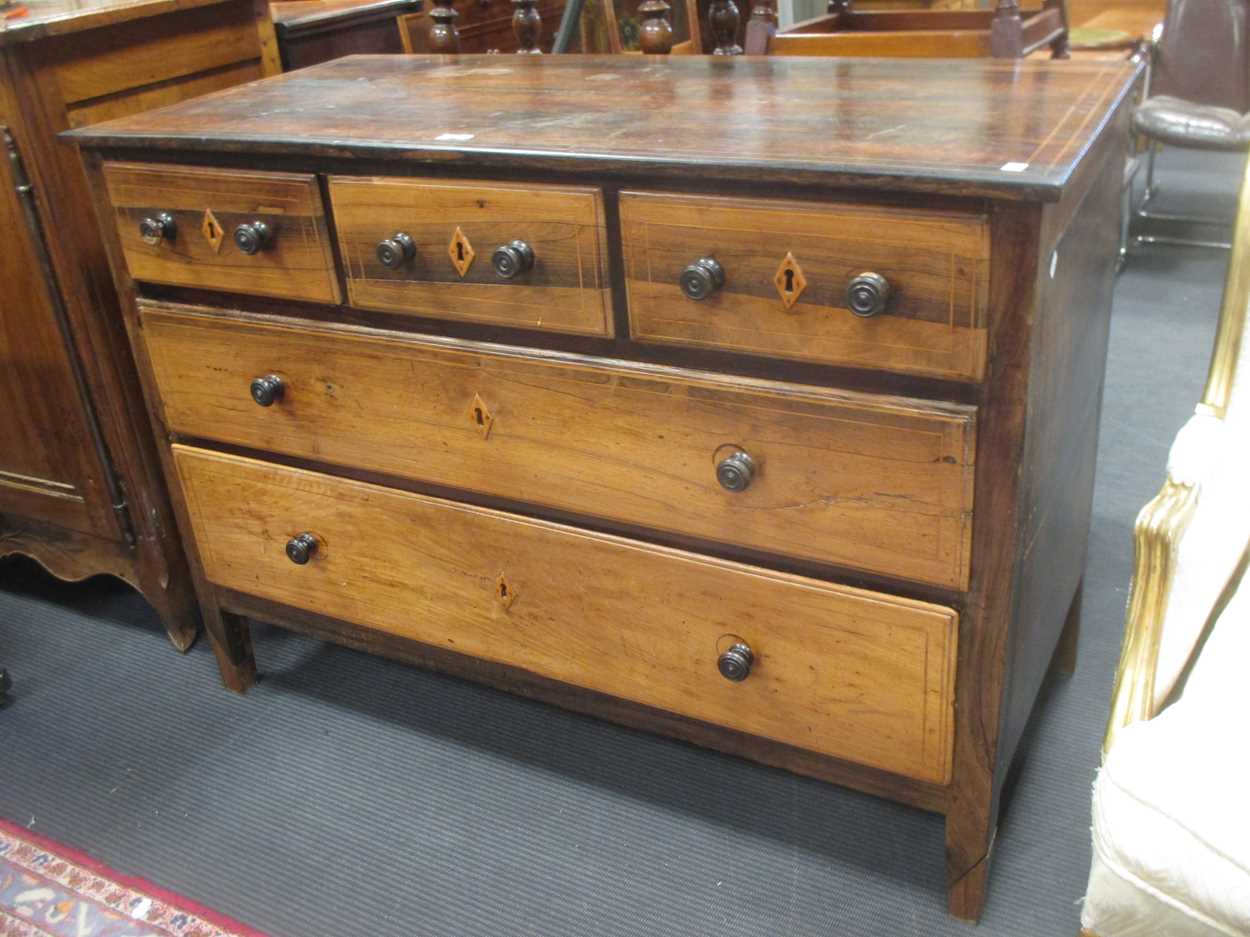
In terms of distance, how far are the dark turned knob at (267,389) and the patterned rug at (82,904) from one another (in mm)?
655

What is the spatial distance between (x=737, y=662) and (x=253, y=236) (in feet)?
2.51

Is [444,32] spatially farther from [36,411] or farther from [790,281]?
[790,281]

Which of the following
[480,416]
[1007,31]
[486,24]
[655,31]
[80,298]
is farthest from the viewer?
[486,24]

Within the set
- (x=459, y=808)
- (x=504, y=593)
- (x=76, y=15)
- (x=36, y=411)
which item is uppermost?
(x=76, y=15)

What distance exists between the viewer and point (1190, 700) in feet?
3.49

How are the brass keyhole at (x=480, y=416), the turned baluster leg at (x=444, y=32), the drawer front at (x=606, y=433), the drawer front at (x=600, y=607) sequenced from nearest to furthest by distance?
1. the drawer front at (x=606, y=433)
2. the drawer front at (x=600, y=607)
3. the brass keyhole at (x=480, y=416)
4. the turned baluster leg at (x=444, y=32)

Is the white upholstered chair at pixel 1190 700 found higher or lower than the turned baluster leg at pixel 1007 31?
lower

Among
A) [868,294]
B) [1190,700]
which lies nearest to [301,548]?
[868,294]

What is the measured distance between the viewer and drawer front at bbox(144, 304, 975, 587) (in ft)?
3.93

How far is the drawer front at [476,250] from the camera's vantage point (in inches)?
49.8

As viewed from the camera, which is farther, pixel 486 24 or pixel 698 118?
pixel 486 24

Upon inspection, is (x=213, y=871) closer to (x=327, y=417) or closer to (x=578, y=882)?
(x=578, y=882)

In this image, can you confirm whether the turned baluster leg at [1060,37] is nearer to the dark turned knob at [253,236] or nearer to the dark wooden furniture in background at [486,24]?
the dark wooden furniture in background at [486,24]

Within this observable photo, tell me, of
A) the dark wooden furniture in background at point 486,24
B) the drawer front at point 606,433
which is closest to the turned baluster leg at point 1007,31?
the dark wooden furniture in background at point 486,24
